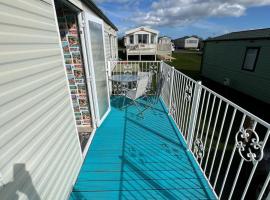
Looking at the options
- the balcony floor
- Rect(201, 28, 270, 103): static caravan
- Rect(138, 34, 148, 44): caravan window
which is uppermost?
Rect(138, 34, 148, 44): caravan window

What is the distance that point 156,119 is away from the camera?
12.7 ft

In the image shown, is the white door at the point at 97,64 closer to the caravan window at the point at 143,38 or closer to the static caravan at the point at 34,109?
the static caravan at the point at 34,109

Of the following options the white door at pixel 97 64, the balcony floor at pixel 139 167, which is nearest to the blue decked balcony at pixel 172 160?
the balcony floor at pixel 139 167

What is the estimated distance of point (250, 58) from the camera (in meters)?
7.24

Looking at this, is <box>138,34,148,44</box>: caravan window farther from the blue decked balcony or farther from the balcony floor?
the balcony floor

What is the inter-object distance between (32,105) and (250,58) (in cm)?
855

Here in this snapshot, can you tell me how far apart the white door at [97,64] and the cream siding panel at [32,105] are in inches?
45.5

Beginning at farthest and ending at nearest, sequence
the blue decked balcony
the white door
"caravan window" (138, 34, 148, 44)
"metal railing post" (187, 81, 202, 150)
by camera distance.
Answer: "caravan window" (138, 34, 148, 44) < the white door < "metal railing post" (187, 81, 202, 150) < the blue decked balcony

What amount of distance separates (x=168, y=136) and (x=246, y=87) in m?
6.23

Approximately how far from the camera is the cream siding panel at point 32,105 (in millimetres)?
1100

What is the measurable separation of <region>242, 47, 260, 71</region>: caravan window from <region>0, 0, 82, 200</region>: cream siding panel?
7813mm

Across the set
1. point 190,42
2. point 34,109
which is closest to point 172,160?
point 34,109

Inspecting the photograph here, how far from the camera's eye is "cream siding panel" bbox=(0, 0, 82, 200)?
1.10 metres

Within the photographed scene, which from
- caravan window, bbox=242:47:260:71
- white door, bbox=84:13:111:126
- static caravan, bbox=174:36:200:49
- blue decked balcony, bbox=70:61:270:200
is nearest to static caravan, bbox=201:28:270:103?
caravan window, bbox=242:47:260:71
